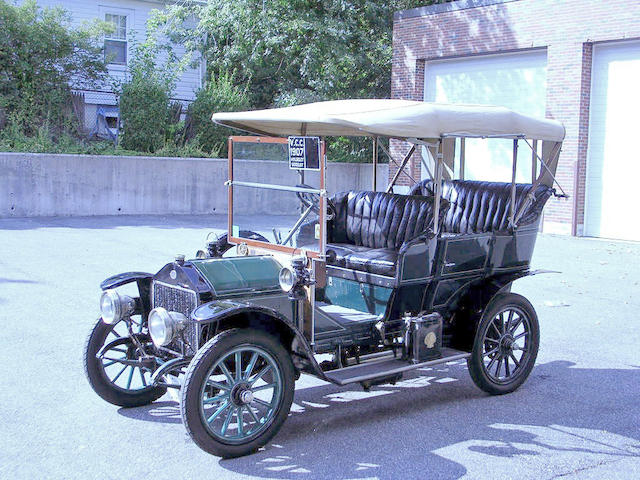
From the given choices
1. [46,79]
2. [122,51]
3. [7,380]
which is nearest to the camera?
[7,380]

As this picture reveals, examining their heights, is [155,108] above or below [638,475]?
above

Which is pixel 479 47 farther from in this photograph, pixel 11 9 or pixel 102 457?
pixel 102 457

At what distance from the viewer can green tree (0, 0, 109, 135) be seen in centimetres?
1734

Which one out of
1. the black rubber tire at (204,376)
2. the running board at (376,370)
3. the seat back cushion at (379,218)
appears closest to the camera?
the black rubber tire at (204,376)

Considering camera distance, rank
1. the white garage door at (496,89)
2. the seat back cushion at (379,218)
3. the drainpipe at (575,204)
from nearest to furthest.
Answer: the seat back cushion at (379,218) → the drainpipe at (575,204) → the white garage door at (496,89)

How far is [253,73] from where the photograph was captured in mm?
20922

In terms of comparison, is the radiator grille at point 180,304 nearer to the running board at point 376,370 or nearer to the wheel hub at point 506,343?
the running board at point 376,370

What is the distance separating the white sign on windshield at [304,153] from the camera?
5125 mm

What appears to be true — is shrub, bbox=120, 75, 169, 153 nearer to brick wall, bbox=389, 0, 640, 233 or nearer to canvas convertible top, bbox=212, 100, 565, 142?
brick wall, bbox=389, 0, 640, 233

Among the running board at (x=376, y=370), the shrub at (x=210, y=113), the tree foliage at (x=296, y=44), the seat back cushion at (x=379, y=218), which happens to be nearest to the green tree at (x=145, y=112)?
the shrub at (x=210, y=113)

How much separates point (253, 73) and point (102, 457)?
57.1 ft

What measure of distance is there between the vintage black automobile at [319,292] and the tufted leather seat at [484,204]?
0.02 metres

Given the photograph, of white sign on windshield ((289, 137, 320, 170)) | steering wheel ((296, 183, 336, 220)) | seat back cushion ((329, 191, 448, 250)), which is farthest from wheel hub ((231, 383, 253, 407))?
seat back cushion ((329, 191, 448, 250))

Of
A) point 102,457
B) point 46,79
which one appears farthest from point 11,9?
point 102,457
